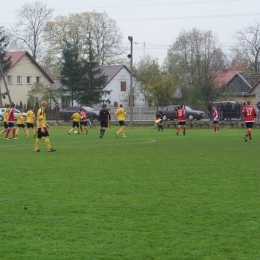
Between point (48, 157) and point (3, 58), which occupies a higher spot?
→ point (3, 58)

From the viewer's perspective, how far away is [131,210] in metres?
10.3

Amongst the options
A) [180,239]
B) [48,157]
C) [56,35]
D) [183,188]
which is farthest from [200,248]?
[56,35]

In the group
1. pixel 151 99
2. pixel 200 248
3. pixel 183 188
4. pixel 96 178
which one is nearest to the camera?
pixel 200 248

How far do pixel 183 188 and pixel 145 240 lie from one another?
477 cm

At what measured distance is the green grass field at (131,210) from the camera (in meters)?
7.75

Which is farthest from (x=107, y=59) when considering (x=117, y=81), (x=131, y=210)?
(x=131, y=210)

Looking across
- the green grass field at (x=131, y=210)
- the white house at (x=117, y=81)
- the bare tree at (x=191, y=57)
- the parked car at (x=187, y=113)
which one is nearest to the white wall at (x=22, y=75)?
the white house at (x=117, y=81)

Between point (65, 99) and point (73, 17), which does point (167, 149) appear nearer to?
point (65, 99)

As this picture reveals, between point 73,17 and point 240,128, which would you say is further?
point 73,17

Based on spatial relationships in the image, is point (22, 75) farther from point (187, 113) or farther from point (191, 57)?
point (187, 113)

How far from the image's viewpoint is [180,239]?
8.27m

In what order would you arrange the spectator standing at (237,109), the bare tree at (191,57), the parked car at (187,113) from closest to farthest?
the spectator standing at (237,109)
the parked car at (187,113)
the bare tree at (191,57)

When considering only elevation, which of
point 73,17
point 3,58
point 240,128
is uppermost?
point 73,17

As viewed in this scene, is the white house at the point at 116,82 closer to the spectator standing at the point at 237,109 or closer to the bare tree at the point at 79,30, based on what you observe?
the bare tree at the point at 79,30
